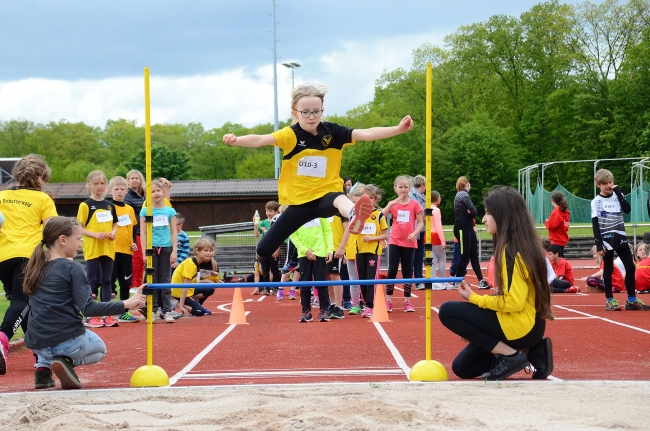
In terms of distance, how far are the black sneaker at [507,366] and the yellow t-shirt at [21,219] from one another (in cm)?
374

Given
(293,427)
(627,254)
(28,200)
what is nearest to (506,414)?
(293,427)

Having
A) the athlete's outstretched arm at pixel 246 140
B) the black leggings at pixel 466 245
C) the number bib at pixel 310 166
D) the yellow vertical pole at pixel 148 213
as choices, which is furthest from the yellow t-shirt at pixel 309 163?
the black leggings at pixel 466 245

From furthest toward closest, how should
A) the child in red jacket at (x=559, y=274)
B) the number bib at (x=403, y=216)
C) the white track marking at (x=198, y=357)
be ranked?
the child in red jacket at (x=559, y=274) < the number bib at (x=403, y=216) < the white track marking at (x=198, y=357)

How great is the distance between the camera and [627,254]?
30.9 ft

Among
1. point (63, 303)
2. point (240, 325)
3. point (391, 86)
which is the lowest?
point (240, 325)

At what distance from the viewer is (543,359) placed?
17.4ft

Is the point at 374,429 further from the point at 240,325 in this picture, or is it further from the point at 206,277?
the point at 206,277

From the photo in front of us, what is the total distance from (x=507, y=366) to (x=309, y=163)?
6.59ft

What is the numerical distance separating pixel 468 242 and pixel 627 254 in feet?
Result: 11.8

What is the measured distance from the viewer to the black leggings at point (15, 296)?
6098 mm

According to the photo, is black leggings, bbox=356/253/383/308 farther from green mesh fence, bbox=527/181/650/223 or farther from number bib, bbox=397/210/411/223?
green mesh fence, bbox=527/181/650/223

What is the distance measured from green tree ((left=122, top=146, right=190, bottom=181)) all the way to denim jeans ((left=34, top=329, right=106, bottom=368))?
216ft

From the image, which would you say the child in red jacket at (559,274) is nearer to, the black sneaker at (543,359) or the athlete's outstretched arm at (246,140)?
the black sneaker at (543,359)

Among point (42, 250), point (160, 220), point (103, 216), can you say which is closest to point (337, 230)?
point (160, 220)
